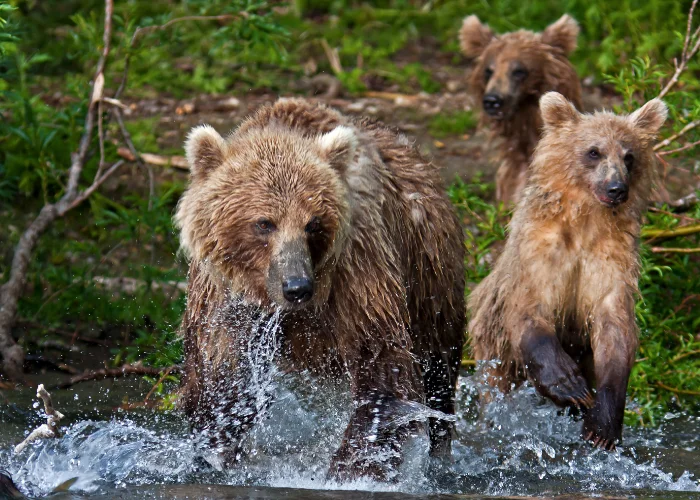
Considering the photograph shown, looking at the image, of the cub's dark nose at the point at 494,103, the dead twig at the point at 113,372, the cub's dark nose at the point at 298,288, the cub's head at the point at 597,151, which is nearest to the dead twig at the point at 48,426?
the cub's dark nose at the point at 298,288

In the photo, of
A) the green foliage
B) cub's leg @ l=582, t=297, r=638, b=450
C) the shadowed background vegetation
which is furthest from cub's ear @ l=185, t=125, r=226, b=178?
the green foliage

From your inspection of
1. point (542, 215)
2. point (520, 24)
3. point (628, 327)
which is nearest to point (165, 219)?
point (542, 215)

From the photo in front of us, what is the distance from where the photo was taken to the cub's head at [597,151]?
674 cm

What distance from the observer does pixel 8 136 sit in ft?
29.2

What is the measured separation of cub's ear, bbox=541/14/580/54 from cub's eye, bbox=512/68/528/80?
1.42 ft

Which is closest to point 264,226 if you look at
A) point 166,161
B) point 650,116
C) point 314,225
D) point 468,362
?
point 314,225

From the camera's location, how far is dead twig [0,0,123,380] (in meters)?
7.66

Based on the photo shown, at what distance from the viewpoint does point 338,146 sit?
18.1 ft

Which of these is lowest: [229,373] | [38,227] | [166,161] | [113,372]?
[113,372]

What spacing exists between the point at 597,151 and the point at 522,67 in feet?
11.1

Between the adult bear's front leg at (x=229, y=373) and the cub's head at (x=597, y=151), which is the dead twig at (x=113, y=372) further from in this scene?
the cub's head at (x=597, y=151)

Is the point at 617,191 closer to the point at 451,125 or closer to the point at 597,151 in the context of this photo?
the point at 597,151

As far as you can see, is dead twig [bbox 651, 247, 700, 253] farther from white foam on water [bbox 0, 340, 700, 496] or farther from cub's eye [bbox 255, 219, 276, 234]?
cub's eye [bbox 255, 219, 276, 234]

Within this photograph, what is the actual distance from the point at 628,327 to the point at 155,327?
3374 millimetres
